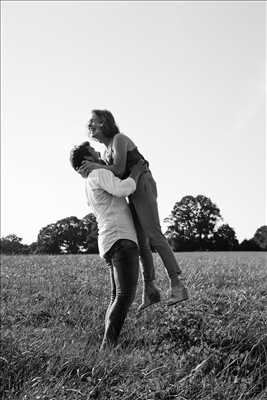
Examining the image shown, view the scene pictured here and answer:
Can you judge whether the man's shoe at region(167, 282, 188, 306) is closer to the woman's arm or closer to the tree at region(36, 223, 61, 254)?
the woman's arm

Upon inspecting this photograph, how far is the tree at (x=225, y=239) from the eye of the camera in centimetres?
6220

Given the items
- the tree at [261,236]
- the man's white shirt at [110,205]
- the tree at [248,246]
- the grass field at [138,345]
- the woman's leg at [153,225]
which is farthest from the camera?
the tree at [261,236]

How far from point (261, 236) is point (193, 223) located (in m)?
9.89

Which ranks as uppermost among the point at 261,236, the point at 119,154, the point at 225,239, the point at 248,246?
the point at 261,236

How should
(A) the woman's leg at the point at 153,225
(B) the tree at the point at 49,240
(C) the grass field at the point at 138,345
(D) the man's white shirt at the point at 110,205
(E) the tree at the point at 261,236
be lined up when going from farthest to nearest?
(E) the tree at the point at 261,236
(B) the tree at the point at 49,240
(A) the woman's leg at the point at 153,225
(D) the man's white shirt at the point at 110,205
(C) the grass field at the point at 138,345

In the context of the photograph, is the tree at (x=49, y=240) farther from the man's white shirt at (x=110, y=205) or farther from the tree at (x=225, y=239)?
the man's white shirt at (x=110, y=205)

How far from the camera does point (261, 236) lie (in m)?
69.9

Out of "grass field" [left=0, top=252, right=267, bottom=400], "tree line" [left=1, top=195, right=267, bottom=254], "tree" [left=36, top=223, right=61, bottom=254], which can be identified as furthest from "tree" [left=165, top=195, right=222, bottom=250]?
"grass field" [left=0, top=252, right=267, bottom=400]

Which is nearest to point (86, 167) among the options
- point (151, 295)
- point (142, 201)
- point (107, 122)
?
point (107, 122)

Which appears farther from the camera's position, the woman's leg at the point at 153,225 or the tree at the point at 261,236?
the tree at the point at 261,236

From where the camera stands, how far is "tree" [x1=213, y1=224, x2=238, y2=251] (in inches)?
2449

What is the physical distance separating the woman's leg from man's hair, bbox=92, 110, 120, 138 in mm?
649

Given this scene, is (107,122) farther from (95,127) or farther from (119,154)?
(119,154)

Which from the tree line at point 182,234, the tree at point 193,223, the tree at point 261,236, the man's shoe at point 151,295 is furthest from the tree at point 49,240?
the man's shoe at point 151,295
